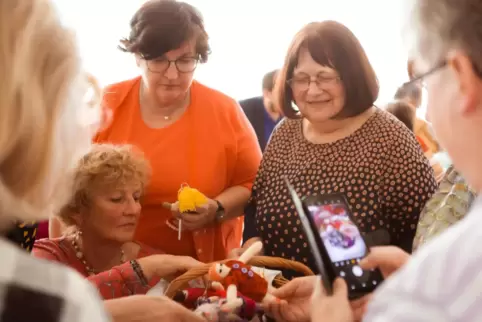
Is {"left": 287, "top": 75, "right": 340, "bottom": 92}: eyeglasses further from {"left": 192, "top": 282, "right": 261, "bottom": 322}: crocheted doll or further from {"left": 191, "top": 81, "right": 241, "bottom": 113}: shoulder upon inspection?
{"left": 192, "top": 282, "right": 261, "bottom": 322}: crocheted doll

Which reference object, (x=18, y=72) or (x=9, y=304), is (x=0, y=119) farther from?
(x=9, y=304)

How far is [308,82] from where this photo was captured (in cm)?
186

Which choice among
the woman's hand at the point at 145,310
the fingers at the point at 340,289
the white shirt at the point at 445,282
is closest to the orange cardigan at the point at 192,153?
the woman's hand at the point at 145,310

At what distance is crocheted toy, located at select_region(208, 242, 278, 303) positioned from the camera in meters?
1.42

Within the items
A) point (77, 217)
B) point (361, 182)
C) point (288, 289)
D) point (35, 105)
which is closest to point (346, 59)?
point (361, 182)

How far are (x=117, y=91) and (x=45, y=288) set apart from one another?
55.4 inches

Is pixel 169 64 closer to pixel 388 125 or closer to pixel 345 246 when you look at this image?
pixel 388 125

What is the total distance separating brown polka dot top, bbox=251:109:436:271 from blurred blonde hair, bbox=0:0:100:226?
1.01 metres

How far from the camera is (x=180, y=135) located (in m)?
1.98

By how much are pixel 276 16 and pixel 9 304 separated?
3.46 meters

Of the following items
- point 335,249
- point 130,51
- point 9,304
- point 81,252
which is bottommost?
point 81,252

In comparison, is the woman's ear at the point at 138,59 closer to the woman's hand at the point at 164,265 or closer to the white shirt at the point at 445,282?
the woman's hand at the point at 164,265

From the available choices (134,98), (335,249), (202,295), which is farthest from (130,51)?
(335,249)

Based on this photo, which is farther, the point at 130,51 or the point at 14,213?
the point at 130,51
